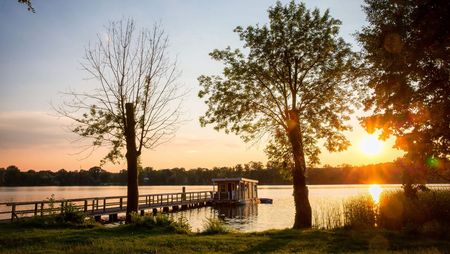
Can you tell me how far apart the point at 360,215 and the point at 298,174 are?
4171mm

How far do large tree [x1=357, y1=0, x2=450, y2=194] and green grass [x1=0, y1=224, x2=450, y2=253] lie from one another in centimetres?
401

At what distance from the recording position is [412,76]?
17078 millimetres

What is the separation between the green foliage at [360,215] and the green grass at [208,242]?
1.52 m

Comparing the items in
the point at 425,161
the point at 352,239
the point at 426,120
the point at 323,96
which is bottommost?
the point at 352,239

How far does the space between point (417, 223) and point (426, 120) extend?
494 centimetres

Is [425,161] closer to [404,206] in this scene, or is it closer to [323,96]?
[404,206]

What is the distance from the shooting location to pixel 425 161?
1811 cm

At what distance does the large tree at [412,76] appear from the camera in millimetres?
14953

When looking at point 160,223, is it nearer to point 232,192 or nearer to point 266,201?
point 232,192

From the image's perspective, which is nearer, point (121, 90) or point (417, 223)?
point (417, 223)

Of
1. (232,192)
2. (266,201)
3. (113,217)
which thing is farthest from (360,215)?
(266,201)

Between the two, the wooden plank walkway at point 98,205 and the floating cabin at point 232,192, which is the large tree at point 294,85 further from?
the floating cabin at point 232,192

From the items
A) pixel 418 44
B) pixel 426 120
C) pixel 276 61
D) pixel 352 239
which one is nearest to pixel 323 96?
pixel 276 61

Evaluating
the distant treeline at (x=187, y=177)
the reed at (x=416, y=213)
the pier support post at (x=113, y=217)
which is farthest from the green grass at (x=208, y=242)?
the distant treeline at (x=187, y=177)
